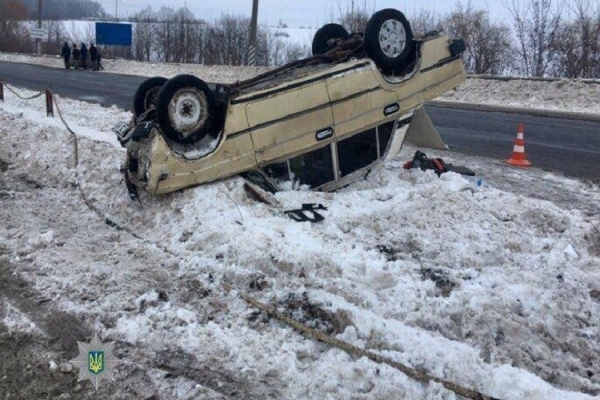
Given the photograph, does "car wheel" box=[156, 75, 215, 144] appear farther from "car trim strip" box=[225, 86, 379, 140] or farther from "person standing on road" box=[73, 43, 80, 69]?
"person standing on road" box=[73, 43, 80, 69]

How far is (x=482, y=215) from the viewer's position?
5.54 m

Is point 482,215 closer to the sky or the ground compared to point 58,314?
closer to the sky

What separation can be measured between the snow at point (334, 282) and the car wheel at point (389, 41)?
120 centimetres

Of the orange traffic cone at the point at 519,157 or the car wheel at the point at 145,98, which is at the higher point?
the car wheel at the point at 145,98

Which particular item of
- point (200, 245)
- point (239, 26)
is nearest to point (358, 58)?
point (200, 245)

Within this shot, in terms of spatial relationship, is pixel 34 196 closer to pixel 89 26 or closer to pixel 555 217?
pixel 555 217

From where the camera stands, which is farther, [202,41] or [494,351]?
[202,41]

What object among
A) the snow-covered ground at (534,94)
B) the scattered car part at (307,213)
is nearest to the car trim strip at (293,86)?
the scattered car part at (307,213)

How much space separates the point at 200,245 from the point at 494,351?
8.07 feet

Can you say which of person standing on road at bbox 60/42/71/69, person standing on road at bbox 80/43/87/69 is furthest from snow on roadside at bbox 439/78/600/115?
person standing on road at bbox 60/42/71/69

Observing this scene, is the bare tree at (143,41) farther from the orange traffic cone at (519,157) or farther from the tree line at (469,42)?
the orange traffic cone at (519,157)

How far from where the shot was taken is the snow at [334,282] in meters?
3.58

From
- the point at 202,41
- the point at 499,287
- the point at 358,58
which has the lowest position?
the point at 499,287

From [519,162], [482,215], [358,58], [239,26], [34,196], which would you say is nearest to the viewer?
[482,215]
